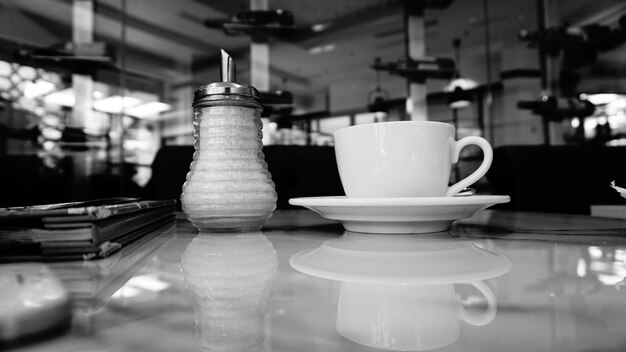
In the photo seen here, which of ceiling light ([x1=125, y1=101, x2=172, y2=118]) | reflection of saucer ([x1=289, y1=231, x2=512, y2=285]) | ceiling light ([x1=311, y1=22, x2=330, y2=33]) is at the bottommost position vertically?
reflection of saucer ([x1=289, y1=231, x2=512, y2=285])

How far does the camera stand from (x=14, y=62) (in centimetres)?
305

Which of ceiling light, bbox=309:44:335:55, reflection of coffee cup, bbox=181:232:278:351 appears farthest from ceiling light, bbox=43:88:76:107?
reflection of coffee cup, bbox=181:232:278:351

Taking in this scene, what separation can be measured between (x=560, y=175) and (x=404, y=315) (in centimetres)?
163

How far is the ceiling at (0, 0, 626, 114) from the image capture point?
329 centimetres

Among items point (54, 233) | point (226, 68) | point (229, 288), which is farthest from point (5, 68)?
point (229, 288)

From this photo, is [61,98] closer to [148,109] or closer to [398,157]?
[148,109]

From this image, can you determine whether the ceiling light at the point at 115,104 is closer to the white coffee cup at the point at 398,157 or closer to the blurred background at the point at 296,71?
the blurred background at the point at 296,71

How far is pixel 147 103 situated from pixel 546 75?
3.35m

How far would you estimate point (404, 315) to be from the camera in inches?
6.2

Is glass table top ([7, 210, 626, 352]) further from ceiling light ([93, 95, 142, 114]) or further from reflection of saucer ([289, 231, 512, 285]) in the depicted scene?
ceiling light ([93, 95, 142, 114])

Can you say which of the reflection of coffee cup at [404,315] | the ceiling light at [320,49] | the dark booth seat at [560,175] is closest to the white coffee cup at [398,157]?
the reflection of coffee cup at [404,315]

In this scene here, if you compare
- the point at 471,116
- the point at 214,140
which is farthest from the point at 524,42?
the point at 214,140

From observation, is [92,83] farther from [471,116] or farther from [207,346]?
[207,346]

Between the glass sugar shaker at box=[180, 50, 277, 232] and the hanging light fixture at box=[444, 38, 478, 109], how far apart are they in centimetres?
341
